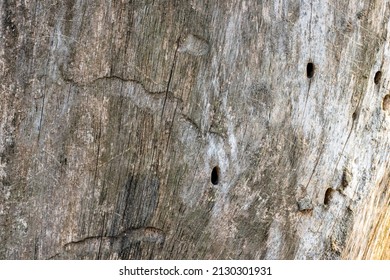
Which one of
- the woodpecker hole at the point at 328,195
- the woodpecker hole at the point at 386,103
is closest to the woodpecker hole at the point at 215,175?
the woodpecker hole at the point at 328,195

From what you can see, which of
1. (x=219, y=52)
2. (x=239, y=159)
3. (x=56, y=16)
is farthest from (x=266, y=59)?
(x=56, y=16)

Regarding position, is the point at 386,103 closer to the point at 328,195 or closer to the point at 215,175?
the point at 328,195

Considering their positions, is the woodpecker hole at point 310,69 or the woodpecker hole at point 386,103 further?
the woodpecker hole at point 386,103

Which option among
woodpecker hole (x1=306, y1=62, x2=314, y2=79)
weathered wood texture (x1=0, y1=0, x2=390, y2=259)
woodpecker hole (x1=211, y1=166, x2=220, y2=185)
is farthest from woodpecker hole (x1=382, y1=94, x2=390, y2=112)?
woodpecker hole (x1=211, y1=166, x2=220, y2=185)

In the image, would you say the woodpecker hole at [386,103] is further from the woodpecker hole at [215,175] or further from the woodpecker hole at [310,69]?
the woodpecker hole at [215,175]

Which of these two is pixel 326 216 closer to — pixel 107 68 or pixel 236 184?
pixel 236 184

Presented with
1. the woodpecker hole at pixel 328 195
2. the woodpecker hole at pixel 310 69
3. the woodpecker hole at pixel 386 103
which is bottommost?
the woodpecker hole at pixel 328 195

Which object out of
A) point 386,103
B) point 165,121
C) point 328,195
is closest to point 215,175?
point 165,121

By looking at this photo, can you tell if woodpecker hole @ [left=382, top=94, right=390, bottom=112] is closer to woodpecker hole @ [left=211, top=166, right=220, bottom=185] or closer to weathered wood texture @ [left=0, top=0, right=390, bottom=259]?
weathered wood texture @ [left=0, top=0, right=390, bottom=259]
